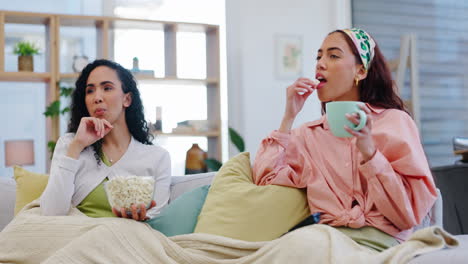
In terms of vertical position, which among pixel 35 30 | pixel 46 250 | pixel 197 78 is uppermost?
pixel 35 30

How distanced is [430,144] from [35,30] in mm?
3349

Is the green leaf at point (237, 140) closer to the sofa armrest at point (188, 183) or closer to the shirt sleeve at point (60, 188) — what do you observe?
the sofa armrest at point (188, 183)

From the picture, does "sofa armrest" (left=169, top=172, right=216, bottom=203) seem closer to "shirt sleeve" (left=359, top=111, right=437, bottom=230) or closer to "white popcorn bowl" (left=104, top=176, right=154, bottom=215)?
"white popcorn bowl" (left=104, top=176, right=154, bottom=215)

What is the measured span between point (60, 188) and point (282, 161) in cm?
77

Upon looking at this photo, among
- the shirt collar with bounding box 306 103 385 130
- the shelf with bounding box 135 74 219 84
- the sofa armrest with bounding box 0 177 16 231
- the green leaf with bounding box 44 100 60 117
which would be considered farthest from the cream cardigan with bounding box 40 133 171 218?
the shelf with bounding box 135 74 219 84

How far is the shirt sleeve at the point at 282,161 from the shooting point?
2.10 meters

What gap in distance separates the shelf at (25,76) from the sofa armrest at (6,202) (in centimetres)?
269

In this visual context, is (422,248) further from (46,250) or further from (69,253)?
(46,250)

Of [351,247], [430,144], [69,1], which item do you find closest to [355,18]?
[430,144]

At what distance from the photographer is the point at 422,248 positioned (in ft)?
4.85

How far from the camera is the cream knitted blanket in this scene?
1.51m

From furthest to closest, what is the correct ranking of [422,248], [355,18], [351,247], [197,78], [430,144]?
[355,18], [197,78], [430,144], [351,247], [422,248]

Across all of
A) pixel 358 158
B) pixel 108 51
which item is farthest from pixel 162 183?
pixel 108 51

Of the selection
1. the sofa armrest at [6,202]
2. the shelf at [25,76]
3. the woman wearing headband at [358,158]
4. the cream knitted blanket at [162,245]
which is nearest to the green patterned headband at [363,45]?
the woman wearing headband at [358,158]
